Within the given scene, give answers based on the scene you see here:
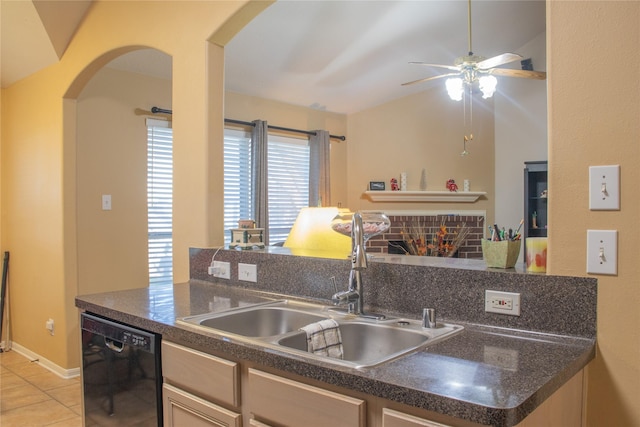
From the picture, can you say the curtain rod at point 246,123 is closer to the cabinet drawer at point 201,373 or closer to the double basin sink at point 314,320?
the double basin sink at point 314,320

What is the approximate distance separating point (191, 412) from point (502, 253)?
110 cm

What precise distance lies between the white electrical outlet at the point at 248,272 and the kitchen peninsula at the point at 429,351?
0.52 ft

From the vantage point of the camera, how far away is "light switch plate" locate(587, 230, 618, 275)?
127 centimetres

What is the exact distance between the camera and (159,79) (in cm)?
442

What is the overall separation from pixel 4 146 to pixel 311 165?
10.1 feet

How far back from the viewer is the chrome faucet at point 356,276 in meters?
1.66

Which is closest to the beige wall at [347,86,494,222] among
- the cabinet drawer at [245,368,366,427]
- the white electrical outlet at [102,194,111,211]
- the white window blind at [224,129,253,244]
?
the white window blind at [224,129,253,244]

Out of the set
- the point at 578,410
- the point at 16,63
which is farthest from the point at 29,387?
the point at 578,410

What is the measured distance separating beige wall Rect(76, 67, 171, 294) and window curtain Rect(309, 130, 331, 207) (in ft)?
6.43

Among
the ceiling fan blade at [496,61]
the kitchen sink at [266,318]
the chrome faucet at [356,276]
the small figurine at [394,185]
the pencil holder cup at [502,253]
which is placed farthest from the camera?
the small figurine at [394,185]

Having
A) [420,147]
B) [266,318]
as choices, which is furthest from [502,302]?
[420,147]

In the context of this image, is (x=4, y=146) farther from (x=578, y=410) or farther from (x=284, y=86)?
(x=578, y=410)

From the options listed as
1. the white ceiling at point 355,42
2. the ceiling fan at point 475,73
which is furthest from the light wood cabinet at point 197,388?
the ceiling fan at point 475,73

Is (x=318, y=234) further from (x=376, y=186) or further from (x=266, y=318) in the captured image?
(x=376, y=186)
